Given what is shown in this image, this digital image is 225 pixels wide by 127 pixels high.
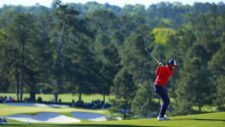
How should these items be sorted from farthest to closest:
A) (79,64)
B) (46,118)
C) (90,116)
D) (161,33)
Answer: (161,33) → (79,64) → (90,116) → (46,118)

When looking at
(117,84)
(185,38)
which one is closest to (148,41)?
(185,38)

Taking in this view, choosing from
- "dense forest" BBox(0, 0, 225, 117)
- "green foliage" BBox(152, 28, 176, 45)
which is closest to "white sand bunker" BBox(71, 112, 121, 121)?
"dense forest" BBox(0, 0, 225, 117)

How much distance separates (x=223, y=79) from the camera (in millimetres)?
52969

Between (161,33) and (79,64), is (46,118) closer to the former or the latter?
(79,64)

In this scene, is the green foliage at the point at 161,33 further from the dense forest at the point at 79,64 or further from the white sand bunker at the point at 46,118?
the white sand bunker at the point at 46,118

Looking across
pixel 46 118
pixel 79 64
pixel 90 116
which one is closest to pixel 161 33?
pixel 79 64

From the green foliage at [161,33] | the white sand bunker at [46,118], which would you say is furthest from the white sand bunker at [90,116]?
the green foliage at [161,33]

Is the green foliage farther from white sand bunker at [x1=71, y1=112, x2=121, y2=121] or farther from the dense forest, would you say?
white sand bunker at [x1=71, y1=112, x2=121, y2=121]

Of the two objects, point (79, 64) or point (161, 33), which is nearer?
point (79, 64)

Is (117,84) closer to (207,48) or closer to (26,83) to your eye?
(26,83)

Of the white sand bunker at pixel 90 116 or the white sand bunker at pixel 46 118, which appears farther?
the white sand bunker at pixel 90 116

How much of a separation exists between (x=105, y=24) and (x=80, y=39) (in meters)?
58.2

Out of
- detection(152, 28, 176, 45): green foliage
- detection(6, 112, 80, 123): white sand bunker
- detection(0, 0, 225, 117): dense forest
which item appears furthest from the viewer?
detection(152, 28, 176, 45): green foliage

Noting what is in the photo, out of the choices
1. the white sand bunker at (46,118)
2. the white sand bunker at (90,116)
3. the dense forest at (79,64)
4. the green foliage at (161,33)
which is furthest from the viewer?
the green foliage at (161,33)
